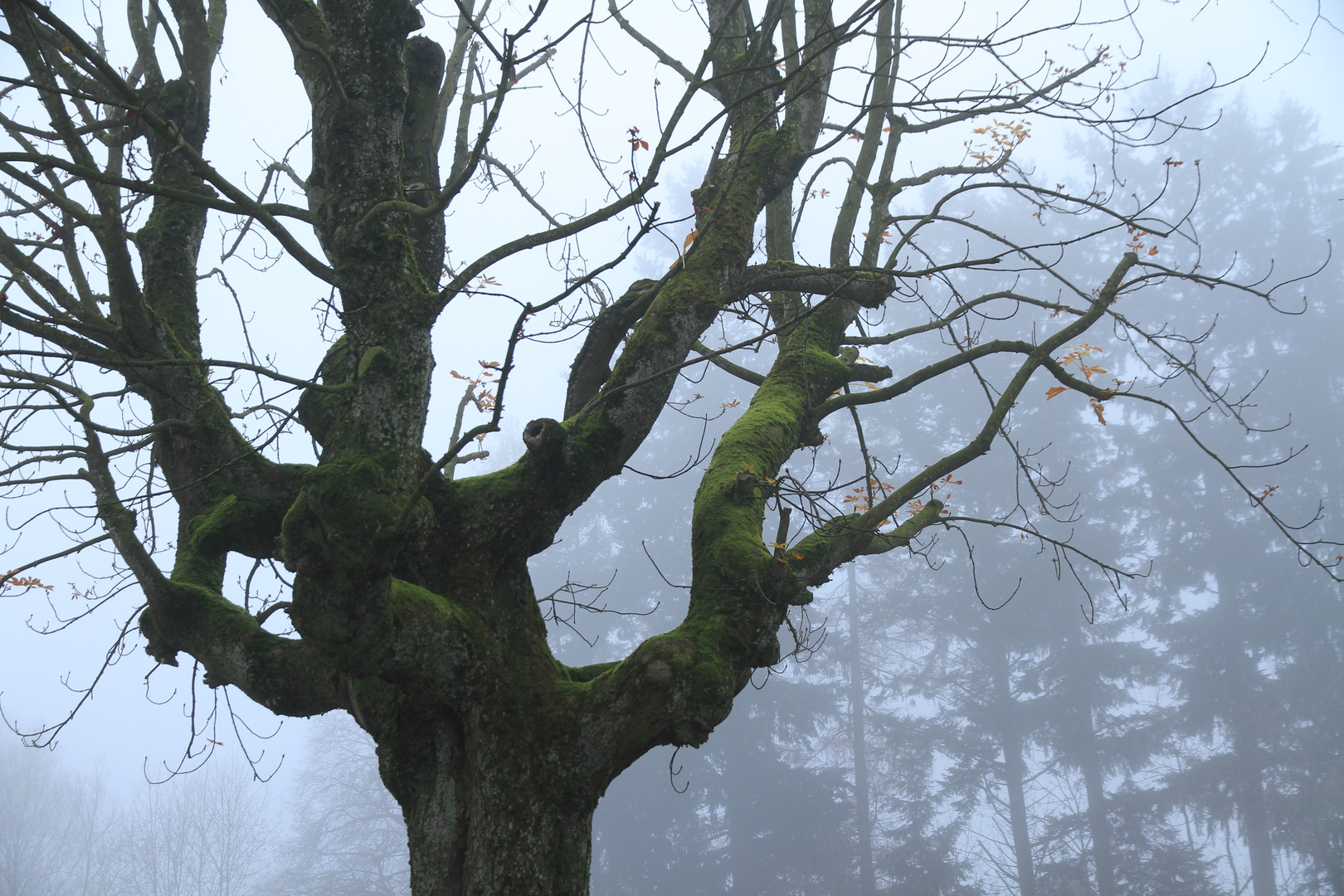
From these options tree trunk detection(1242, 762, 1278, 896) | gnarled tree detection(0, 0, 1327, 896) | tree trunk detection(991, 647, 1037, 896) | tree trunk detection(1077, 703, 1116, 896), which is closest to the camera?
gnarled tree detection(0, 0, 1327, 896)

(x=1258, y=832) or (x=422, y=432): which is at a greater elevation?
(x=422, y=432)

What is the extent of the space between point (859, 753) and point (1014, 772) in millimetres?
4051

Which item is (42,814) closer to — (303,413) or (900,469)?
(900,469)

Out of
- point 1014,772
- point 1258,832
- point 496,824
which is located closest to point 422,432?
point 496,824

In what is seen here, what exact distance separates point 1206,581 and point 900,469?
9.42 metres

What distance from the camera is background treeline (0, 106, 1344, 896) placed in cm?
1833

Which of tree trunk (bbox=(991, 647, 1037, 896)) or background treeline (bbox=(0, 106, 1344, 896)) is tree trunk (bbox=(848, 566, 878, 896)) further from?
tree trunk (bbox=(991, 647, 1037, 896))

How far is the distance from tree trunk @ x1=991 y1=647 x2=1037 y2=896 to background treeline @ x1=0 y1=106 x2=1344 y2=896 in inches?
3.0

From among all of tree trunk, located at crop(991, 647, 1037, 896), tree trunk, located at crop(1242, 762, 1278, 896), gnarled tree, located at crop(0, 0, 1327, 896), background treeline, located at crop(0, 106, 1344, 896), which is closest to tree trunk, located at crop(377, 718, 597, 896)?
gnarled tree, located at crop(0, 0, 1327, 896)

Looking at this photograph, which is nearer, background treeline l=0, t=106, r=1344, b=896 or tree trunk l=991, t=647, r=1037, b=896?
background treeline l=0, t=106, r=1344, b=896

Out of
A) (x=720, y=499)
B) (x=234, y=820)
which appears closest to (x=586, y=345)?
(x=720, y=499)

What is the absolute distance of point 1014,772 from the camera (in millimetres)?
19984

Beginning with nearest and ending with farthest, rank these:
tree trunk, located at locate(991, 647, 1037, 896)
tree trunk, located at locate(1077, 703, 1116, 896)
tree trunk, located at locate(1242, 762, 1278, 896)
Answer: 1. tree trunk, located at locate(1242, 762, 1278, 896)
2. tree trunk, located at locate(1077, 703, 1116, 896)
3. tree trunk, located at locate(991, 647, 1037, 896)

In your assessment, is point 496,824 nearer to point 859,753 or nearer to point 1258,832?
point 859,753
